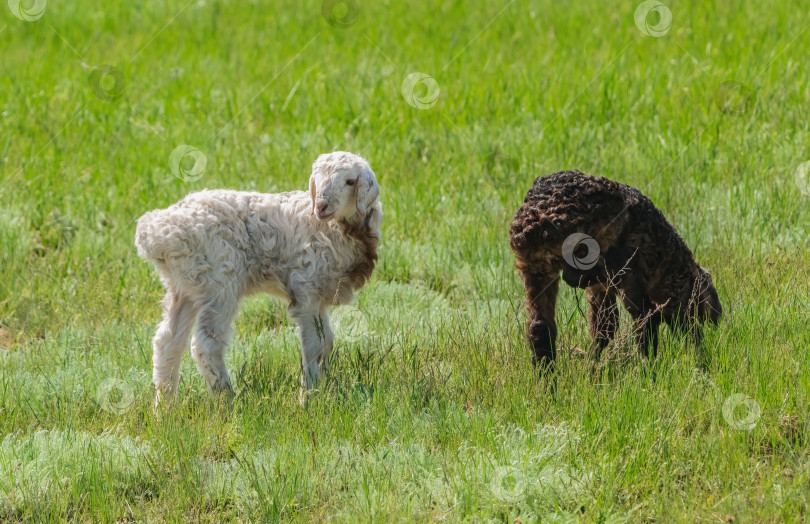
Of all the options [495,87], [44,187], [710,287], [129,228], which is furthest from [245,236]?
[495,87]

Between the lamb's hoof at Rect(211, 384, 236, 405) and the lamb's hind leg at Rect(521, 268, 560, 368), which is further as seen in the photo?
the lamb's hoof at Rect(211, 384, 236, 405)

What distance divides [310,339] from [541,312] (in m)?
1.46

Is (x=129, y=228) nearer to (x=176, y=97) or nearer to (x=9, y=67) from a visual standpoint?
(x=176, y=97)

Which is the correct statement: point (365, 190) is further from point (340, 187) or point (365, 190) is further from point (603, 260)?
point (603, 260)

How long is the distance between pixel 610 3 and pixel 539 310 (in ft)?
37.7

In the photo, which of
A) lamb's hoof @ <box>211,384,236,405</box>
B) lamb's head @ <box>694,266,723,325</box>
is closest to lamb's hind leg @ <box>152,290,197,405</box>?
lamb's hoof @ <box>211,384,236,405</box>

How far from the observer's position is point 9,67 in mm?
13367

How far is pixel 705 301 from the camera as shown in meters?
5.79

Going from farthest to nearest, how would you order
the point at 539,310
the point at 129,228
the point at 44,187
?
1. the point at 44,187
2. the point at 129,228
3. the point at 539,310

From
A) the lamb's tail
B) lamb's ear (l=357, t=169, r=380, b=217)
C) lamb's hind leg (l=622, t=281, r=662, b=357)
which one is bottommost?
lamb's hind leg (l=622, t=281, r=662, b=357)

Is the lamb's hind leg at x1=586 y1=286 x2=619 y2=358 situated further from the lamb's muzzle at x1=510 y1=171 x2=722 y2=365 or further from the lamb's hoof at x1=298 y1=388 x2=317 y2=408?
the lamb's hoof at x1=298 y1=388 x2=317 y2=408

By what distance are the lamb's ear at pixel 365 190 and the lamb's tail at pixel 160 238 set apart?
104 cm

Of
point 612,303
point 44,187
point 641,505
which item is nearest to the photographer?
point 641,505

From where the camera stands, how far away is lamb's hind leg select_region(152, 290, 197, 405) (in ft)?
19.7
